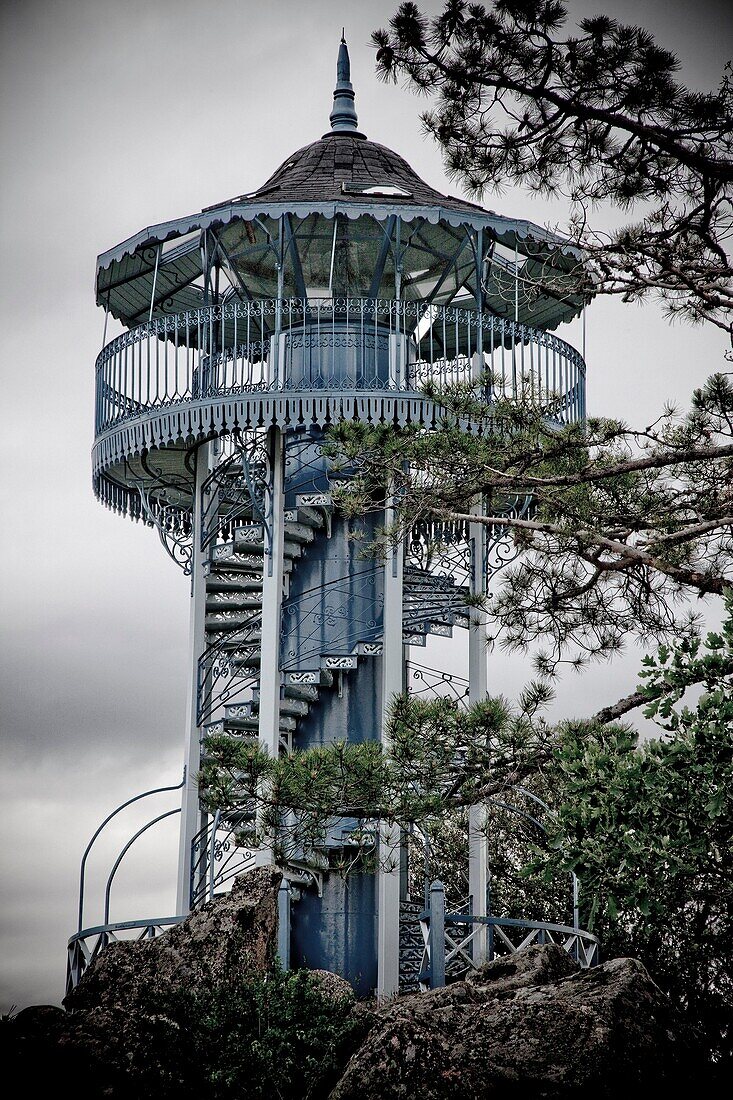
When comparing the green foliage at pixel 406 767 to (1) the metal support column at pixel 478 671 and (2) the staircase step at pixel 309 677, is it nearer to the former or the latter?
(2) the staircase step at pixel 309 677

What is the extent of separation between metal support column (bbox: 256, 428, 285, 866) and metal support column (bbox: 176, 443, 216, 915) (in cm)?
116

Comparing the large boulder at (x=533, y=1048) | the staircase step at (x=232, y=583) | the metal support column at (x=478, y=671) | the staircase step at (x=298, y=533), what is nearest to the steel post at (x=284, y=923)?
the metal support column at (x=478, y=671)

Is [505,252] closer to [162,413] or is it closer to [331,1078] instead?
[162,413]

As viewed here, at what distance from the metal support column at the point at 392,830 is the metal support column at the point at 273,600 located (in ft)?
4.01

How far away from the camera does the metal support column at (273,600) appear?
1816 cm

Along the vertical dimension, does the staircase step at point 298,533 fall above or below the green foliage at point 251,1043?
above

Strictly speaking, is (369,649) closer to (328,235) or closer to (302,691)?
(302,691)

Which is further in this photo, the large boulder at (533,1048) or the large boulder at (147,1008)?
the large boulder at (147,1008)

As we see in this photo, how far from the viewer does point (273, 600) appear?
18438 millimetres

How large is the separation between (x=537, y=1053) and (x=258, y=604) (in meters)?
9.08

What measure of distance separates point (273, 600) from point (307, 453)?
2.13 meters

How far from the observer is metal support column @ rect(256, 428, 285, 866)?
59.6 feet

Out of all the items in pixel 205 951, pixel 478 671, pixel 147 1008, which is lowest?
pixel 147 1008

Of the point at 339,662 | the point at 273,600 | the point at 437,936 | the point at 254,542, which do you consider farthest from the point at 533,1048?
the point at 254,542
